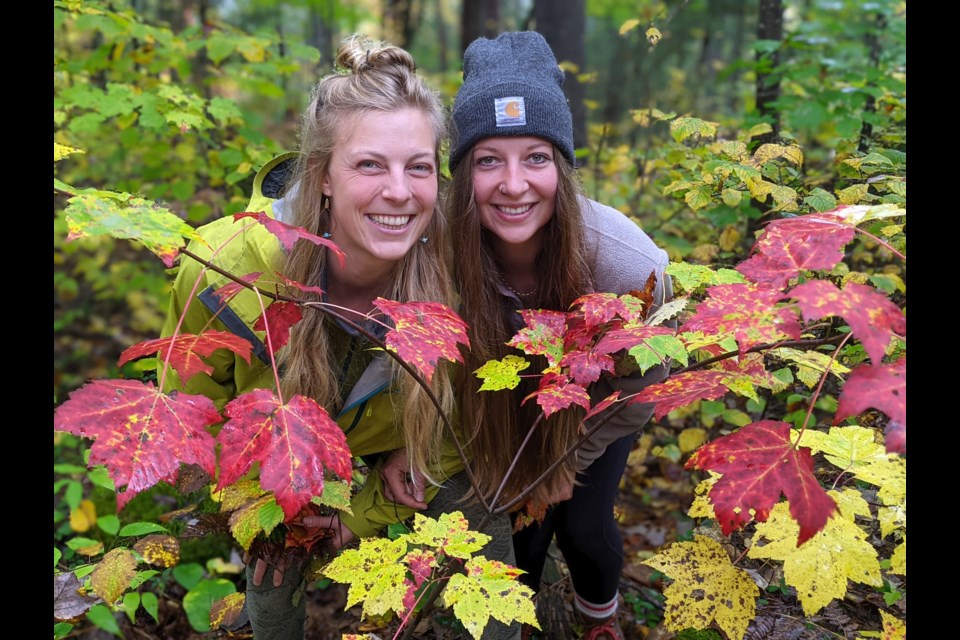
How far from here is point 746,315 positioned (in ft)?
4.27

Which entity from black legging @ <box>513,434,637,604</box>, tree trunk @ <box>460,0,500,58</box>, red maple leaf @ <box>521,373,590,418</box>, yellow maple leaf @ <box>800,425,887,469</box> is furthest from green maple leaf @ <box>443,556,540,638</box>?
tree trunk @ <box>460,0,500,58</box>

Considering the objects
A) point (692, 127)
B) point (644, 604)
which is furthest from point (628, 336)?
point (644, 604)

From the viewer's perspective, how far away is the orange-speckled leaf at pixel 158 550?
82.8 inches

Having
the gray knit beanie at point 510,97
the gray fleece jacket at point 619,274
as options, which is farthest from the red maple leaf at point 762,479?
the gray knit beanie at point 510,97

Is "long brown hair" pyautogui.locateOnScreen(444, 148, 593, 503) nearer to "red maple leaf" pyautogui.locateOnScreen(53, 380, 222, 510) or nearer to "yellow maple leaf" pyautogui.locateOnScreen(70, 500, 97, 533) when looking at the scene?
"red maple leaf" pyautogui.locateOnScreen(53, 380, 222, 510)

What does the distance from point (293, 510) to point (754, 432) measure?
90 centimetres

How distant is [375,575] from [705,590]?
0.82m

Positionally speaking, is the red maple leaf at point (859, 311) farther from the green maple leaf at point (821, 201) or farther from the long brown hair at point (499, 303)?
the green maple leaf at point (821, 201)

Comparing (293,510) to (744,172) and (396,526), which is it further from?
(744,172)

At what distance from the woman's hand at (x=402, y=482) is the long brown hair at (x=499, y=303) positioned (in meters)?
0.21

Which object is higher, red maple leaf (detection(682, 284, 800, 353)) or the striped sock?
red maple leaf (detection(682, 284, 800, 353))

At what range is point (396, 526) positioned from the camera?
2.28 m

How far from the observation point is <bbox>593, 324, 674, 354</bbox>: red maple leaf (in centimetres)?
153

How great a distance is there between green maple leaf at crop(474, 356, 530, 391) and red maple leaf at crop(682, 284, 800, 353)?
0.56m
